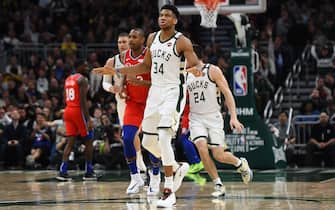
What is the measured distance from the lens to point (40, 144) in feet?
70.9

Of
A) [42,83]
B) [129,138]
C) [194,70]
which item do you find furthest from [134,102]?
[42,83]

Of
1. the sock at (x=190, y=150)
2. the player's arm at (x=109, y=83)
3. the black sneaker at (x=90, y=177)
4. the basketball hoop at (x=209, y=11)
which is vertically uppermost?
the basketball hoop at (x=209, y=11)

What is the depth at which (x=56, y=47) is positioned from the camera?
27219mm

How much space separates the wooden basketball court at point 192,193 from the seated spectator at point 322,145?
231cm

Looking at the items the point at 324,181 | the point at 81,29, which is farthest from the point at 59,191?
the point at 81,29

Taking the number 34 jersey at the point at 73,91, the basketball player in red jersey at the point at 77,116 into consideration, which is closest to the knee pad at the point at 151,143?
the basketball player in red jersey at the point at 77,116

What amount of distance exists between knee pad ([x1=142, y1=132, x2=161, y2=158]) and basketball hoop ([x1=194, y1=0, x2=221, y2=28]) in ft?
21.5

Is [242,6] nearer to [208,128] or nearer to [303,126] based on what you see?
[303,126]

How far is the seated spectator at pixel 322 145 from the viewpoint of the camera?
66.5 ft

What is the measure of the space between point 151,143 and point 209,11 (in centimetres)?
694

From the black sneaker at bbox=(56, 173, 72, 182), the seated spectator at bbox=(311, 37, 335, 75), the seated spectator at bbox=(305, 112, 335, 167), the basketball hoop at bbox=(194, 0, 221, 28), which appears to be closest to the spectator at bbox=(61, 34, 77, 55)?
the seated spectator at bbox=(311, 37, 335, 75)

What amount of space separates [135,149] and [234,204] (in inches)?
112

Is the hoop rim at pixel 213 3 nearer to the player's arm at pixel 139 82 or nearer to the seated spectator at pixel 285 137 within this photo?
the seated spectator at pixel 285 137

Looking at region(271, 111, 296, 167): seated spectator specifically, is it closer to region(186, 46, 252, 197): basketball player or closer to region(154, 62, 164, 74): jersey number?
region(186, 46, 252, 197): basketball player
